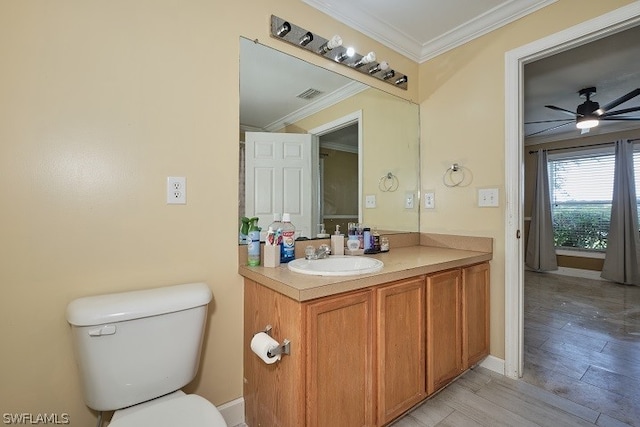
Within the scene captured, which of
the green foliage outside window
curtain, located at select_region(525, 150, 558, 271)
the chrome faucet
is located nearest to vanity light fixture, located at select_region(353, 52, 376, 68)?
the chrome faucet

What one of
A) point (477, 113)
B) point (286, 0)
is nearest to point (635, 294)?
point (477, 113)

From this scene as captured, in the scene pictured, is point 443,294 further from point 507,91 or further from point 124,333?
point 124,333

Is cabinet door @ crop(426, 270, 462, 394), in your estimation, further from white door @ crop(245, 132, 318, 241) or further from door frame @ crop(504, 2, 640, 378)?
white door @ crop(245, 132, 318, 241)

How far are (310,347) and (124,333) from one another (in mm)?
641

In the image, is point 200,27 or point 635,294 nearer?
point 200,27

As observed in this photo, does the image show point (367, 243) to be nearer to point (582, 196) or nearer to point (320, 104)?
point (320, 104)

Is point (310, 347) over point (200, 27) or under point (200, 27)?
under

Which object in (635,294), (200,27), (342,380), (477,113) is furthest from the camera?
(635,294)

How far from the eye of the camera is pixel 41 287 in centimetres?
105

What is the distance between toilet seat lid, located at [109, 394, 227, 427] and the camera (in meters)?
0.93

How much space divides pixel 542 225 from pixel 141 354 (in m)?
5.81

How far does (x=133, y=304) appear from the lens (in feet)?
3.37

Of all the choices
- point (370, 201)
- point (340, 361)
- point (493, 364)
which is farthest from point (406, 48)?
point (493, 364)

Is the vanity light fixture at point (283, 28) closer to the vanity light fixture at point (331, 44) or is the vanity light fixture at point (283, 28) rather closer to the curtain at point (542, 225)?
the vanity light fixture at point (331, 44)
